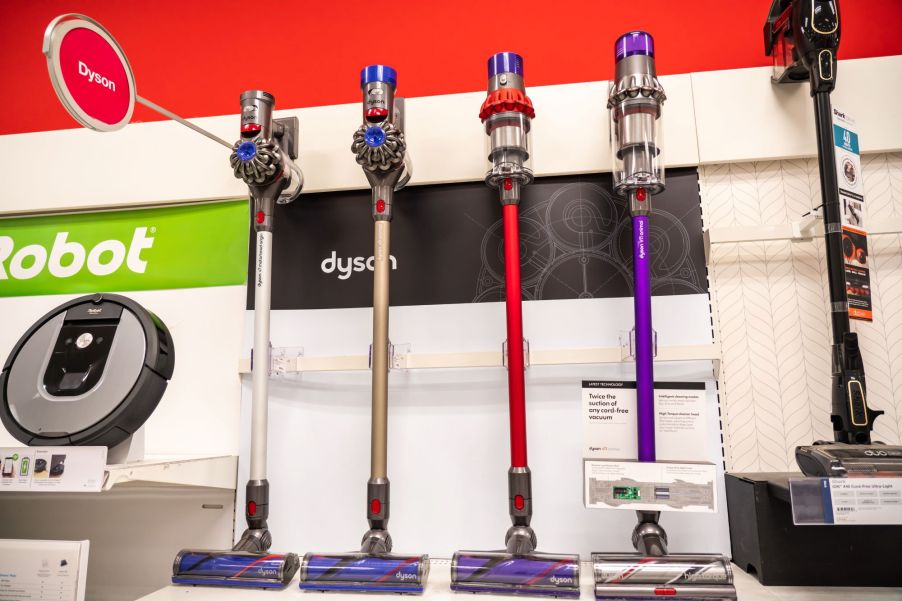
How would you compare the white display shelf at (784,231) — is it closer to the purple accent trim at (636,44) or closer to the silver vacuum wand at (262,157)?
the purple accent trim at (636,44)

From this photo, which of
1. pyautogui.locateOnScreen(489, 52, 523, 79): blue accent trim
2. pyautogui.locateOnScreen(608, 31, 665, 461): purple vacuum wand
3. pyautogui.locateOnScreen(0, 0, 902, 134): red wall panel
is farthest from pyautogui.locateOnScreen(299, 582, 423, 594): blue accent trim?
pyautogui.locateOnScreen(0, 0, 902, 134): red wall panel

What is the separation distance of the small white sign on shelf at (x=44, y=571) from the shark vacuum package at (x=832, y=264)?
1.57 m

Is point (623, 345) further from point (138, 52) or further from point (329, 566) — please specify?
point (138, 52)

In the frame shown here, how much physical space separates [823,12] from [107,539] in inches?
95.0

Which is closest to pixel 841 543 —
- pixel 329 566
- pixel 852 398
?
pixel 852 398

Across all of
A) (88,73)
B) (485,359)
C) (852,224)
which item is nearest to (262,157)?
(88,73)

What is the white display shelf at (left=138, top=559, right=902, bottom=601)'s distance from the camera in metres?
1.27

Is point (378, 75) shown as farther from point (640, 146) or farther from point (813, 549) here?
point (813, 549)

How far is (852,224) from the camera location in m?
1.48

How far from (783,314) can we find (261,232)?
1.43 m

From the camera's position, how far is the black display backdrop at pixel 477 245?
5.64 feet

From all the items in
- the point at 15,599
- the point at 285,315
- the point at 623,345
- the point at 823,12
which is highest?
the point at 823,12

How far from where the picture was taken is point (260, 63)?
216cm

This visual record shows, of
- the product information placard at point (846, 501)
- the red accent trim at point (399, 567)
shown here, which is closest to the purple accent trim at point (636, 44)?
the product information placard at point (846, 501)
